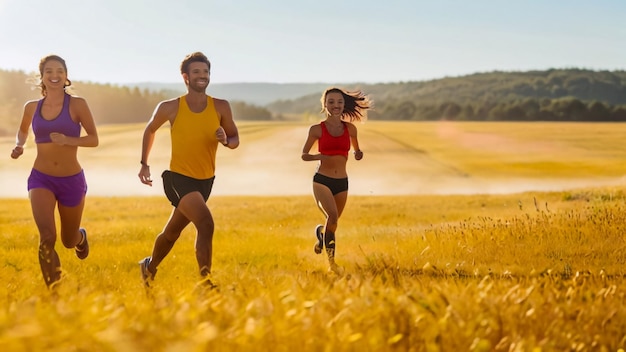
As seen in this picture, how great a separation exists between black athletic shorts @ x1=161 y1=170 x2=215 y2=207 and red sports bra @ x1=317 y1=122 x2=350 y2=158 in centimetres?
251

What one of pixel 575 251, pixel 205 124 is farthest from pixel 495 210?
pixel 205 124

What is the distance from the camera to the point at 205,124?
310 inches

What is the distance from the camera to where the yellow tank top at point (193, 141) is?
7.80m

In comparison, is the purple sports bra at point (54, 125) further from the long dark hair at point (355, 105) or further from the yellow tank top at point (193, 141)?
the long dark hair at point (355, 105)

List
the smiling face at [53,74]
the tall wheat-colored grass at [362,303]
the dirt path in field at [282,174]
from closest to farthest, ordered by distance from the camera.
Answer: the tall wheat-colored grass at [362,303] < the smiling face at [53,74] < the dirt path in field at [282,174]

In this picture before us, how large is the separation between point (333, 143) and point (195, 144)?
8.91 feet

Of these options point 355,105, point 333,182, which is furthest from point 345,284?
point 355,105

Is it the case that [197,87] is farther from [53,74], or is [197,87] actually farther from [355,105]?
[355,105]

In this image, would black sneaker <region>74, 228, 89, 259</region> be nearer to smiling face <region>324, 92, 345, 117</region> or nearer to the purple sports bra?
the purple sports bra

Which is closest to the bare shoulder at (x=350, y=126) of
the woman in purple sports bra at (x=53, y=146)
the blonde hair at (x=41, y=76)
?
the woman in purple sports bra at (x=53, y=146)

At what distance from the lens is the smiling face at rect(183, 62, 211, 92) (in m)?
7.88

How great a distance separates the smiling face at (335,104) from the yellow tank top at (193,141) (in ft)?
8.12

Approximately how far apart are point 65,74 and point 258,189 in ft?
108

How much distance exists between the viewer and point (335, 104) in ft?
32.9
